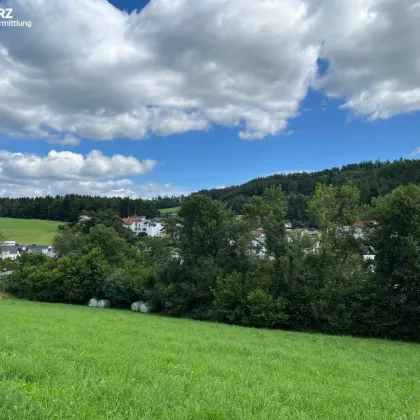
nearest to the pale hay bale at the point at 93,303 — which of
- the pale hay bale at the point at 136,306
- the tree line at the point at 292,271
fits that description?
the tree line at the point at 292,271

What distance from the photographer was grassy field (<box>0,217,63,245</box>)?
111506 mm

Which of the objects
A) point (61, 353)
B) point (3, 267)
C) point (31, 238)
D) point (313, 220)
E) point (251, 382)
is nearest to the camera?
point (251, 382)

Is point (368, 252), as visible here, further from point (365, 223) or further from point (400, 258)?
point (400, 258)

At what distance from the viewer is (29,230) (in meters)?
121

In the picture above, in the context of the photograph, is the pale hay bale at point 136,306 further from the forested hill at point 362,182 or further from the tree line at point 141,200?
the tree line at point 141,200

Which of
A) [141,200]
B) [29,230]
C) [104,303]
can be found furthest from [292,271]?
[141,200]

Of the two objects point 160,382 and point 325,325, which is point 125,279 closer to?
point 325,325

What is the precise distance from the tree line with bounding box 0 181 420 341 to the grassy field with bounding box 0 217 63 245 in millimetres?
80715

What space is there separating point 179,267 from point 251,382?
29167mm

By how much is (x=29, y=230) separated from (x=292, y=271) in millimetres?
112731

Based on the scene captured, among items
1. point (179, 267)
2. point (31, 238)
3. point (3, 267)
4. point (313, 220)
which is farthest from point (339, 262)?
point (31, 238)

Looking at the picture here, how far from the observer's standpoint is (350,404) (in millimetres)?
6031

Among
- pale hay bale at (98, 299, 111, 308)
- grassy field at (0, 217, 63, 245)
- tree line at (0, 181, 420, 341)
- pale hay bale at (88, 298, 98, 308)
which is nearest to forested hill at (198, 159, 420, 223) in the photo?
tree line at (0, 181, 420, 341)

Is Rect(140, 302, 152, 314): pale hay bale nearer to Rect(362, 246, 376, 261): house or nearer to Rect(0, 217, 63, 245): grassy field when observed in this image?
Rect(362, 246, 376, 261): house
